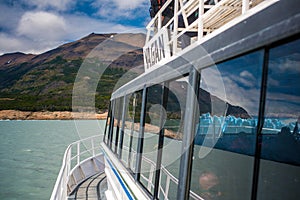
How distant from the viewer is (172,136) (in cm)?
260

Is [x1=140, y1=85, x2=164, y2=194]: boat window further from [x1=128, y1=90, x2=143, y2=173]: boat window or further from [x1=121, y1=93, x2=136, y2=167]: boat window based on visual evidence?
[x1=121, y1=93, x2=136, y2=167]: boat window

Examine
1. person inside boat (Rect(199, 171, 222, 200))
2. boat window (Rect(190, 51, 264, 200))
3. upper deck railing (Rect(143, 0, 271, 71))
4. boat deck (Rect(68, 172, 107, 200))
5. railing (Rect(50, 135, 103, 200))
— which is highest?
upper deck railing (Rect(143, 0, 271, 71))

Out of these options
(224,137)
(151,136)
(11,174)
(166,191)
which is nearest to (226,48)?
(224,137)

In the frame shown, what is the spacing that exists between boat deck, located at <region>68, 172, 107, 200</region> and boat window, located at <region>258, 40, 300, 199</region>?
625 cm

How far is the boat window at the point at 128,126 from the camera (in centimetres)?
454

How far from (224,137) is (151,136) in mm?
1519

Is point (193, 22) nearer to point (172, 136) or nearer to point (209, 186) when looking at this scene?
point (172, 136)

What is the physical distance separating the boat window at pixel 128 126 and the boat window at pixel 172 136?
176 cm

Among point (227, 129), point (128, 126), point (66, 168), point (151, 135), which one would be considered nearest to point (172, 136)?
point (151, 135)

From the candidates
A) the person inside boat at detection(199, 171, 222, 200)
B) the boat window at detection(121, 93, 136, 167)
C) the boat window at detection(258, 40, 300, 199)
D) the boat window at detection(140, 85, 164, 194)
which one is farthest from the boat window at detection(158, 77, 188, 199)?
the boat window at detection(121, 93, 136, 167)

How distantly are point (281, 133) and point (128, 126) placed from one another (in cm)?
347

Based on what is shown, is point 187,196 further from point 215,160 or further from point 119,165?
point 119,165

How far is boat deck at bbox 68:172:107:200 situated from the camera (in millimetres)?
7280

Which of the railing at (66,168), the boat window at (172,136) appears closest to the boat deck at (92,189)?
the railing at (66,168)
